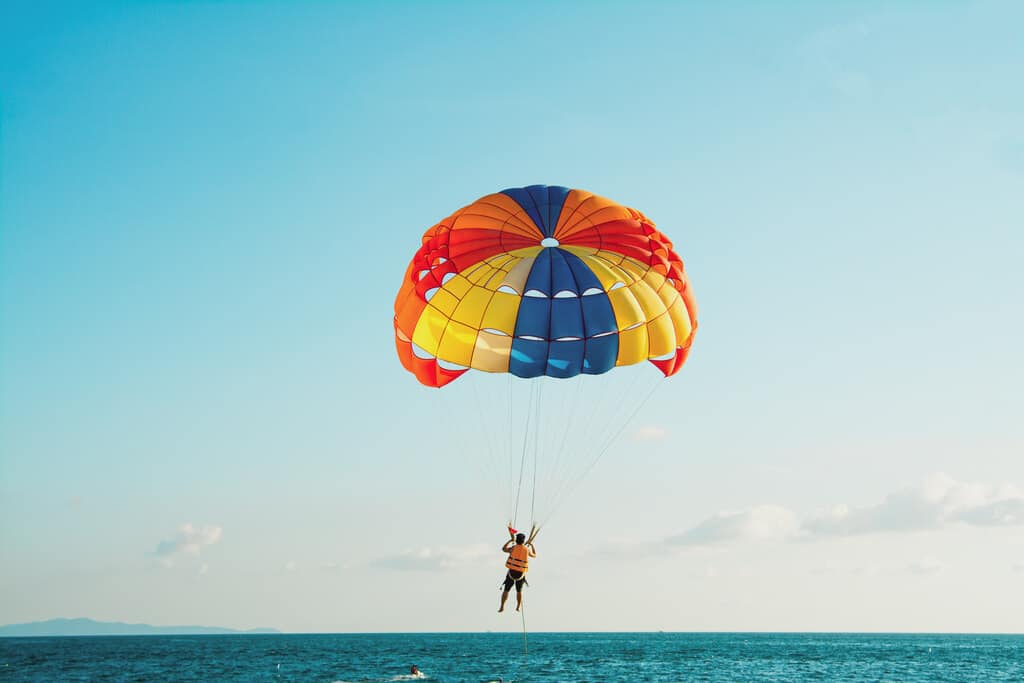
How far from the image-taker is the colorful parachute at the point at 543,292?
16.8 meters

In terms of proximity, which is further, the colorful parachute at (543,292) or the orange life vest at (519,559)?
the colorful parachute at (543,292)

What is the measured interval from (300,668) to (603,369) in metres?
42.8

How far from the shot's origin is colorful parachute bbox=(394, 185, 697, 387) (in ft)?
55.2

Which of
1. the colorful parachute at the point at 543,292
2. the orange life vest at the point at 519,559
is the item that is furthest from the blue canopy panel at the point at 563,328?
the orange life vest at the point at 519,559

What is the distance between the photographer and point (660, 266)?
17.4 metres

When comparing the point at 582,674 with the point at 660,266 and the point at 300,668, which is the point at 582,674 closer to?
the point at 300,668

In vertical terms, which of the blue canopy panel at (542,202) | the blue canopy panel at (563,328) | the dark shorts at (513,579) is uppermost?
the blue canopy panel at (542,202)

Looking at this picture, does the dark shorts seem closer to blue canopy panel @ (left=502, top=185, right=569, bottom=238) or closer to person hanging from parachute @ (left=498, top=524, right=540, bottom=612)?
person hanging from parachute @ (left=498, top=524, right=540, bottom=612)

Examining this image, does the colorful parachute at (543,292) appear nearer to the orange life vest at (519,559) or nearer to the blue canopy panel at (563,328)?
the blue canopy panel at (563,328)

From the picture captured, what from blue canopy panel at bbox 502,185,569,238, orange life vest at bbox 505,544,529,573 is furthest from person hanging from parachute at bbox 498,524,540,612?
blue canopy panel at bbox 502,185,569,238

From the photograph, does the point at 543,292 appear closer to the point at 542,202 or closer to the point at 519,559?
the point at 542,202

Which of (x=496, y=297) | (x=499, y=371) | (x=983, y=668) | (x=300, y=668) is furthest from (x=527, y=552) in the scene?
(x=983, y=668)

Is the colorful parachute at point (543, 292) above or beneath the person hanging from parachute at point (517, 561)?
above

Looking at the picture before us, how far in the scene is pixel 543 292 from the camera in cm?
1683
